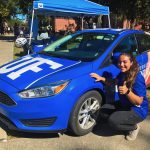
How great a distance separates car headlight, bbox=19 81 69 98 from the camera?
4.43 metres

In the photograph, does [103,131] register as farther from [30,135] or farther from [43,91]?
[43,91]

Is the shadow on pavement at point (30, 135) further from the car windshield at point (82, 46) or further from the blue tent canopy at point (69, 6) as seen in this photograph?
the blue tent canopy at point (69, 6)

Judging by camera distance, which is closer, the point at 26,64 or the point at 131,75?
the point at 131,75

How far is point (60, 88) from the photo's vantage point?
4.46m

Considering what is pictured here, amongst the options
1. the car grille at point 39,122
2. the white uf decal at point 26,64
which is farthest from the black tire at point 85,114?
the white uf decal at point 26,64

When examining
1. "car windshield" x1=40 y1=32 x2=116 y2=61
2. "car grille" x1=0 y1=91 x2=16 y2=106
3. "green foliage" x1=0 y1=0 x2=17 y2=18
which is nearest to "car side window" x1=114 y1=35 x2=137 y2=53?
"car windshield" x1=40 y1=32 x2=116 y2=61

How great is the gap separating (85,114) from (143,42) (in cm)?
226

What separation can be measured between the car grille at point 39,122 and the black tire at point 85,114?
0.92ft

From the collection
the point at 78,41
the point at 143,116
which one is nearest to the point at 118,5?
the point at 78,41

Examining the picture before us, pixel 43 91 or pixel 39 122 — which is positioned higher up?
pixel 43 91

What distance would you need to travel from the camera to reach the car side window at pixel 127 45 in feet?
18.5

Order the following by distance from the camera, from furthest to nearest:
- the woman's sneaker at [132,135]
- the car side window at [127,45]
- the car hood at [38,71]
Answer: the car side window at [127,45] → the woman's sneaker at [132,135] → the car hood at [38,71]

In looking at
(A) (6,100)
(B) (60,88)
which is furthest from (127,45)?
(A) (6,100)

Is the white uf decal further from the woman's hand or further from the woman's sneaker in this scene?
the woman's sneaker
